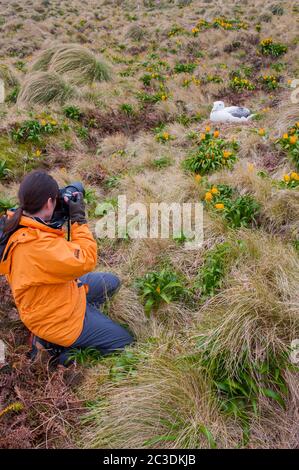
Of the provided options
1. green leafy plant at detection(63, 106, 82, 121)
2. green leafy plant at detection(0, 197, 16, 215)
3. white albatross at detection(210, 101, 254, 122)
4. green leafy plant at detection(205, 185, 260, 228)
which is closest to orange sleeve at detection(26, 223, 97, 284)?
green leafy plant at detection(205, 185, 260, 228)

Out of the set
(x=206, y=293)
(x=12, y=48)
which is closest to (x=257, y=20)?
(x=12, y=48)

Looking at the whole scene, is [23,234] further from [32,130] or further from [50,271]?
[32,130]

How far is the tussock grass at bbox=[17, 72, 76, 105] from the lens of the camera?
7.16 m

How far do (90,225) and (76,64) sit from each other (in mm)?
5854

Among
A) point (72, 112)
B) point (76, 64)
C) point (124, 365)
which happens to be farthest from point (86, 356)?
point (76, 64)

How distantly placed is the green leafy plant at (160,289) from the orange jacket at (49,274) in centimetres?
57

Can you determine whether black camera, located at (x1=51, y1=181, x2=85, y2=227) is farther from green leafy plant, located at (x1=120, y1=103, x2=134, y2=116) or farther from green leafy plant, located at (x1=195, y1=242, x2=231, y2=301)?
green leafy plant, located at (x1=120, y1=103, x2=134, y2=116)

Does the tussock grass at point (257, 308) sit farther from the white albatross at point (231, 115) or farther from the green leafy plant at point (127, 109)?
the green leafy plant at point (127, 109)

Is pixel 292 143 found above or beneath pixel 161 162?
above

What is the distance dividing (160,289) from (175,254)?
20.4 inches

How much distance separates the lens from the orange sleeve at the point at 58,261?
2314mm

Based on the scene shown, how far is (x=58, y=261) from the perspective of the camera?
2.32 metres

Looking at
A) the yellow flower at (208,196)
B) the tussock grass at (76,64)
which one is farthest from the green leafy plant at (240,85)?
the yellow flower at (208,196)

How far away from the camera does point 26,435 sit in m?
2.11
